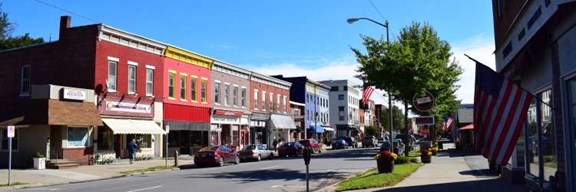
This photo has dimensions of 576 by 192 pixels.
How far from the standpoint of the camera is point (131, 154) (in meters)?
34.3

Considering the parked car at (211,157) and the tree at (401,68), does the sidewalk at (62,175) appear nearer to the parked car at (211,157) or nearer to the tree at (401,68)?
the parked car at (211,157)

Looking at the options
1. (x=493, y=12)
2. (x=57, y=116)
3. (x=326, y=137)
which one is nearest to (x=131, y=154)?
(x=57, y=116)

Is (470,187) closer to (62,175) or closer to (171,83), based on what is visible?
(62,175)

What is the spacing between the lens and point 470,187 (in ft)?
51.4

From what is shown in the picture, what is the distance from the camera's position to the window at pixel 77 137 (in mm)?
31263

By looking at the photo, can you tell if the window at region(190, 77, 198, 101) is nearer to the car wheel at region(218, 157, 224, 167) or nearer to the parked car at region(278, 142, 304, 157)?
the parked car at region(278, 142, 304, 157)

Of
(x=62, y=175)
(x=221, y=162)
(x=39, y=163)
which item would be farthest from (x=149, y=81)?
(x=62, y=175)

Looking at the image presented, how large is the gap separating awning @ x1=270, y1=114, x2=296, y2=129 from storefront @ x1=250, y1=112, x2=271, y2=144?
3.43ft

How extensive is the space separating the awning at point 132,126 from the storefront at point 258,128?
1899 centimetres

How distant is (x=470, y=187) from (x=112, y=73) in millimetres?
24968

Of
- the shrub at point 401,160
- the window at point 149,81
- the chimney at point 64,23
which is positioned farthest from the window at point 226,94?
the shrub at point 401,160

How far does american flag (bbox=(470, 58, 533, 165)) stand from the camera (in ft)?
28.3

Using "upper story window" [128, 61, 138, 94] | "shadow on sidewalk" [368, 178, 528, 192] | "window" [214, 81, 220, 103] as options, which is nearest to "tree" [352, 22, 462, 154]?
"shadow on sidewalk" [368, 178, 528, 192]

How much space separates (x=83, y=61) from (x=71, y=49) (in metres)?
1.34
